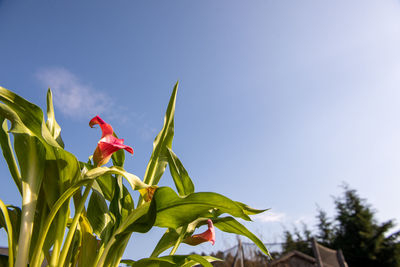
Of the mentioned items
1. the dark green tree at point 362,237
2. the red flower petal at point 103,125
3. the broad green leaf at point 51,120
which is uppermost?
the dark green tree at point 362,237

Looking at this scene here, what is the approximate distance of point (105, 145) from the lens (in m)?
0.70

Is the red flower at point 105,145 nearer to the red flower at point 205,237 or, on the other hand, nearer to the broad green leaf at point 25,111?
the broad green leaf at point 25,111

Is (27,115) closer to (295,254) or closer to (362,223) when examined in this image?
(295,254)

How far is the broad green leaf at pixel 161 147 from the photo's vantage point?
3.08 feet

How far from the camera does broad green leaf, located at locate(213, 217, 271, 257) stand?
0.78 m

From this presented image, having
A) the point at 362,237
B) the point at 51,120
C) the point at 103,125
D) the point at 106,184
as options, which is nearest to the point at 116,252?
the point at 106,184

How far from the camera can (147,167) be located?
0.95m

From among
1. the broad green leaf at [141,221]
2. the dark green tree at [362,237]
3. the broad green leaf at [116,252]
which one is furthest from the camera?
the dark green tree at [362,237]

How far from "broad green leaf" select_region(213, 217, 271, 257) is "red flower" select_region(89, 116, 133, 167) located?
1.22ft

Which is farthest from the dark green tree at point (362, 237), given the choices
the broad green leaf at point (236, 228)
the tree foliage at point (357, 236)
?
the broad green leaf at point (236, 228)

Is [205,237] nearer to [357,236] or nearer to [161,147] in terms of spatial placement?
[161,147]

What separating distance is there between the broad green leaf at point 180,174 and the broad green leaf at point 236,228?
0.15 m

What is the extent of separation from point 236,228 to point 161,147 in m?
0.40

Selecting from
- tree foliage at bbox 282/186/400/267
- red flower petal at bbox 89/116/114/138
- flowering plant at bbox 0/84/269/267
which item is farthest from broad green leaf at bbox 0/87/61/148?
tree foliage at bbox 282/186/400/267
